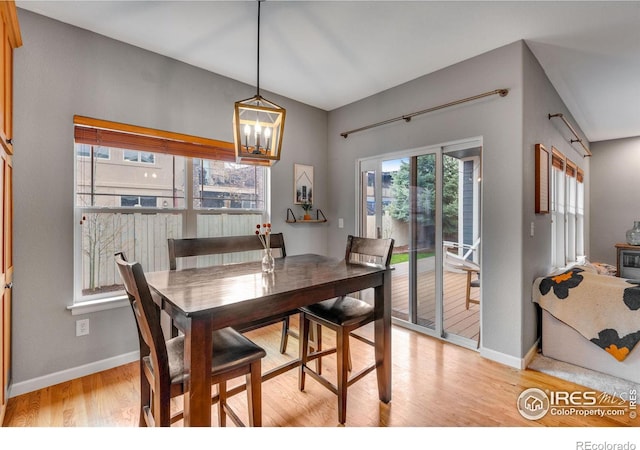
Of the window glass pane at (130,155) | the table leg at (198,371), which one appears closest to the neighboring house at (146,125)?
the window glass pane at (130,155)

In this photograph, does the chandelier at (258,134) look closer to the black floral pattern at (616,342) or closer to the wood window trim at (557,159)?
the black floral pattern at (616,342)

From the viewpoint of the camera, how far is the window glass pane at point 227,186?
115 inches

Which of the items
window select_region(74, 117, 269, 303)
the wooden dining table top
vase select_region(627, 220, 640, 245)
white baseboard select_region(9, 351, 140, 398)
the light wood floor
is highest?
window select_region(74, 117, 269, 303)

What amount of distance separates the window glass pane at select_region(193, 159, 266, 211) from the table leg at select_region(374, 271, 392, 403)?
1.95 m

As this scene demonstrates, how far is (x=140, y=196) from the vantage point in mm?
2586

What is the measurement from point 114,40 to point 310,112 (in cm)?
214

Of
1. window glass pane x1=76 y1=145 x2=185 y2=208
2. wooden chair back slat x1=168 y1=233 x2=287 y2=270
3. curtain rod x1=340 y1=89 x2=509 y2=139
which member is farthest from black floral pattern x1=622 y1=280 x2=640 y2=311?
window glass pane x1=76 y1=145 x2=185 y2=208

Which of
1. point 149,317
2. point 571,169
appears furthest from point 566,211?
point 149,317

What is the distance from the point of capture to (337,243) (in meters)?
3.95

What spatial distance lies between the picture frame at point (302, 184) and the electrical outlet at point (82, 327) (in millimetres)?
2309

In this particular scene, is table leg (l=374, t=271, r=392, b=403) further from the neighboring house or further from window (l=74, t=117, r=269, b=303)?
window (l=74, t=117, r=269, b=303)

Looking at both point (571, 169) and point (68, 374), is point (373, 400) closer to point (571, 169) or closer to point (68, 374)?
point (68, 374)

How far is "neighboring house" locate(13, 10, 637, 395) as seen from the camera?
204 cm
